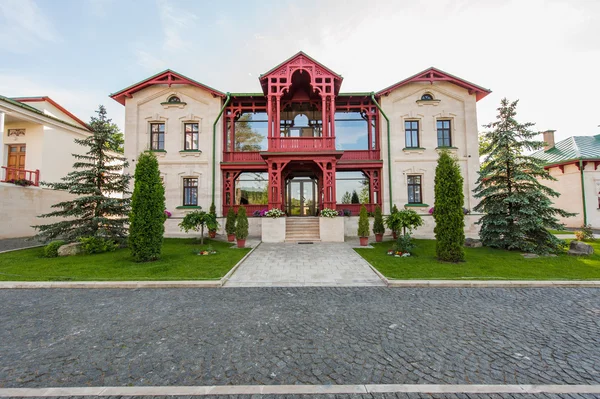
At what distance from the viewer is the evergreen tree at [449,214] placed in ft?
26.1

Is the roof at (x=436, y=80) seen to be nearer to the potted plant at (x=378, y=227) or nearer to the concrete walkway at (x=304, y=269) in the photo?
the potted plant at (x=378, y=227)

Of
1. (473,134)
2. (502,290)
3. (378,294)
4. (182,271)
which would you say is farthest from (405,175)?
(182,271)

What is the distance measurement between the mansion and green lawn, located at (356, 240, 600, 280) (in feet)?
21.2

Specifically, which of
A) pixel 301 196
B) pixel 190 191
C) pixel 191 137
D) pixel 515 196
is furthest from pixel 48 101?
pixel 515 196

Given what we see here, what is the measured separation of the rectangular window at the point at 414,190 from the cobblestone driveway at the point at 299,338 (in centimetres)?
1022

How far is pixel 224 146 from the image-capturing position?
16094 millimetres

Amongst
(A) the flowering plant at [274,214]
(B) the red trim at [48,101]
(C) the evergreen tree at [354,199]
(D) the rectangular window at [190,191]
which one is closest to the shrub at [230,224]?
(A) the flowering plant at [274,214]

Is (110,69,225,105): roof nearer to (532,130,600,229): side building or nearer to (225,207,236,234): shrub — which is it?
(225,207,236,234): shrub

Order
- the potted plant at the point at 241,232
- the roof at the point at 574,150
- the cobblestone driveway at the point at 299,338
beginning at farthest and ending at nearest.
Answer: the roof at the point at 574,150
the potted plant at the point at 241,232
the cobblestone driveway at the point at 299,338

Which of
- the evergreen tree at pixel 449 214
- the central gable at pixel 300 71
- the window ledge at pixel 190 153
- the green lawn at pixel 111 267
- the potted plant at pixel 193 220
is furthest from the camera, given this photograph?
the window ledge at pixel 190 153

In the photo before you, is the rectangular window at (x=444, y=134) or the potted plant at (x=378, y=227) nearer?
the potted plant at (x=378, y=227)

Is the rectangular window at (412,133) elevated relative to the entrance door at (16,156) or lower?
elevated

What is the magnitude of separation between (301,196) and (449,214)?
9.93 m

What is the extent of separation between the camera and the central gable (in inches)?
553
